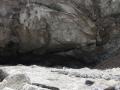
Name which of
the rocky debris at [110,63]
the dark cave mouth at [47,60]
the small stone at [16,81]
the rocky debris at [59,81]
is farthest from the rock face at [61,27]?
the small stone at [16,81]

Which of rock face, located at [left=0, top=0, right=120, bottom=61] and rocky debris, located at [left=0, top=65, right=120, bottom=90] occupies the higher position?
rock face, located at [left=0, top=0, right=120, bottom=61]

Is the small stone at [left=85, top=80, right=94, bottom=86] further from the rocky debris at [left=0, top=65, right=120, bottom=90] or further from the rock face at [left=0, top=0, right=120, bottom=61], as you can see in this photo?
the rock face at [left=0, top=0, right=120, bottom=61]

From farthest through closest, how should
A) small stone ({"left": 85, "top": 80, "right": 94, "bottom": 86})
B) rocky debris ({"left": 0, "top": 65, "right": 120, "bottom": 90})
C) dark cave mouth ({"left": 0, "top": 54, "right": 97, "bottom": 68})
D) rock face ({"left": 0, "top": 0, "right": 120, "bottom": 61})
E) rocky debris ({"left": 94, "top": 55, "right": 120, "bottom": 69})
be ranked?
1. dark cave mouth ({"left": 0, "top": 54, "right": 97, "bottom": 68})
2. rock face ({"left": 0, "top": 0, "right": 120, "bottom": 61})
3. rocky debris ({"left": 94, "top": 55, "right": 120, "bottom": 69})
4. small stone ({"left": 85, "top": 80, "right": 94, "bottom": 86})
5. rocky debris ({"left": 0, "top": 65, "right": 120, "bottom": 90})

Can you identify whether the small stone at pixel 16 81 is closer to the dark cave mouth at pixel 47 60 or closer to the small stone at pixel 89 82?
the small stone at pixel 89 82

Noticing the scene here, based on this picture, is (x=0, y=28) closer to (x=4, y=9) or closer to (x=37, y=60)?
(x=4, y=9)

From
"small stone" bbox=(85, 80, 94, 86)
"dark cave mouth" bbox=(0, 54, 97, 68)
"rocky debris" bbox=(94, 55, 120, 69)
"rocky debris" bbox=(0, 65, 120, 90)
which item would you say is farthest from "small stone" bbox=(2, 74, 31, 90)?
"dark cave mouth" bbox=(0, 54, 97, 68)

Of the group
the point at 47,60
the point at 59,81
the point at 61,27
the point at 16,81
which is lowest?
the point at 47,60

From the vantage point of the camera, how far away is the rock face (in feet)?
40.7

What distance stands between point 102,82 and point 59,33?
5.32 meters

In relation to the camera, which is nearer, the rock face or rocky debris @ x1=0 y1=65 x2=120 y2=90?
rocky debris @ x1=0 y1=65 x2=120 y2=90

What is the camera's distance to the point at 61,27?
12.4 meters

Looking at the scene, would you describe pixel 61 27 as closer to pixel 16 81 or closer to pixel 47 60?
pixel 47 60

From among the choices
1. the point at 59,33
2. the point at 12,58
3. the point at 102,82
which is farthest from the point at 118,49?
the point at 102,82

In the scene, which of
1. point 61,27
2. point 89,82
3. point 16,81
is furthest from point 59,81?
point 61,27
